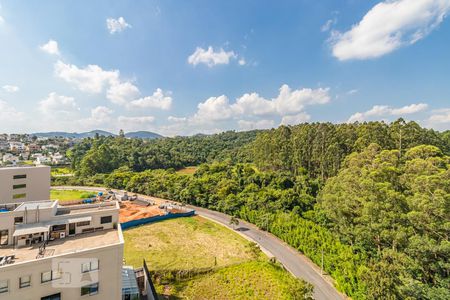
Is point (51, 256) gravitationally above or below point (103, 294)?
above

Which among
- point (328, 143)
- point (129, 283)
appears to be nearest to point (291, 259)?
point (129, 283)

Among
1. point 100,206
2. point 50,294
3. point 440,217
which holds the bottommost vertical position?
point 50,294

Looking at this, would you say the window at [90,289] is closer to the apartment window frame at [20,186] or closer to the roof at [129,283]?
the roof at [129,283]

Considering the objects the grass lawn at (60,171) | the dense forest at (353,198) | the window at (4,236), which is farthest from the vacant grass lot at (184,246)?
the grass lawn at (60,171)

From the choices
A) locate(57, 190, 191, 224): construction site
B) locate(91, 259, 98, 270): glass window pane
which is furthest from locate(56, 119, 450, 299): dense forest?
locate(91, 259, 98, 270): glass window pane

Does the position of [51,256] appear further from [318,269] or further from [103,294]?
[318,269]

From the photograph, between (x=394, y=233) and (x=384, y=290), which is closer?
(x=384, y=290)

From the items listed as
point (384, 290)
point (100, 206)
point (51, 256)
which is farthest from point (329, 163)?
point (51, 256)

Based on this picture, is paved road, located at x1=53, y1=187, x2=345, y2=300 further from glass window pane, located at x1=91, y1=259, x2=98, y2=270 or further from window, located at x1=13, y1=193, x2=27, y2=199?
window, located at x1=13, y1=193, x2=27, y2=199
